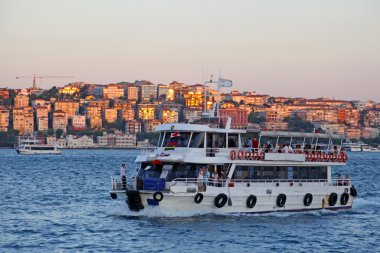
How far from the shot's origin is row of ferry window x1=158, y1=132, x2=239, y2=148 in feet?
117

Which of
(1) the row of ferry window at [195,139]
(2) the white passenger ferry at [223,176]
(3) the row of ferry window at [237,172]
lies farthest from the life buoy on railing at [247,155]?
(1) the row of ferry window at [195,139]

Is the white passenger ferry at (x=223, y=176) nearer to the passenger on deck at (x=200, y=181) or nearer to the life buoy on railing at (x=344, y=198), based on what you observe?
the passenger on deck at (x=200, y=181)

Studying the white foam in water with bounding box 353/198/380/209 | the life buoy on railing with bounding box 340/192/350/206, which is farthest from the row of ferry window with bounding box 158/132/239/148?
the white foam in water with bounding box 353/198/380/209

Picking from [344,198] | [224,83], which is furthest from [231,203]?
[344,198]

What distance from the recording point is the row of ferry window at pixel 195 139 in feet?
117

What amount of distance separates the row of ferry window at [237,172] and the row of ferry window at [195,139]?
0.95 m

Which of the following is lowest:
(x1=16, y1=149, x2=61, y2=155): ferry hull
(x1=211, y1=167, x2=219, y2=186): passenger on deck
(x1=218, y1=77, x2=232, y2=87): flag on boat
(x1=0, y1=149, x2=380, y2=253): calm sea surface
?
(x1=16, y1=149, x2=61, y2=155): ferry hull

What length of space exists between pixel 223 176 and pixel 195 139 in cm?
185

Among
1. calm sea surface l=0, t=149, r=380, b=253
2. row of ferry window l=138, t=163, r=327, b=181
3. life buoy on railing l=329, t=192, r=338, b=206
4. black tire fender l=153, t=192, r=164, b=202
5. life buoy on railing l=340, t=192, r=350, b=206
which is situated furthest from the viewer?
life buoy on railing l=340, t=192, r=350, b=206

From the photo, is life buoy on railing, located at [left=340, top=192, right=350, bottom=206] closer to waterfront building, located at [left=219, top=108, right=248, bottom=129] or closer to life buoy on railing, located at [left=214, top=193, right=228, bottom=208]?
waterfront building, located at [left=219, top=108, right=248, bottom=129]

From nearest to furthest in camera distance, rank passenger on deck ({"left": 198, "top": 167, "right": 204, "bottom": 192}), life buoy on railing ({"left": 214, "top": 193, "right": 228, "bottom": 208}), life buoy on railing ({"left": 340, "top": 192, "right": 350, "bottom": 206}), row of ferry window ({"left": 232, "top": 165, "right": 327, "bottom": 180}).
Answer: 1. passenger on deck ({"left": 198, "top": 167, "right": 204, "bottom": 192})
2. life buoy on railing ({"left": 214, "top": 193, "right": 228, "bottom": 208})
3. row of ferry window ({"left": 232, "top": 165, "right": 327, "bottom": 180})
4. life buoy on railing ({"left": 340, "top": 192, "right": 350, "bottom": 206})

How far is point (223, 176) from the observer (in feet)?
117

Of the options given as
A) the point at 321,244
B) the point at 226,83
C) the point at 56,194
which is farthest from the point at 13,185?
the point at 321,244

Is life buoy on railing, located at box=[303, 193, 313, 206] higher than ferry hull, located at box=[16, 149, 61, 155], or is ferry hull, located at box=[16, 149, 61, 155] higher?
life buoy on railing, located at box=[303, 193, 313, 206]
